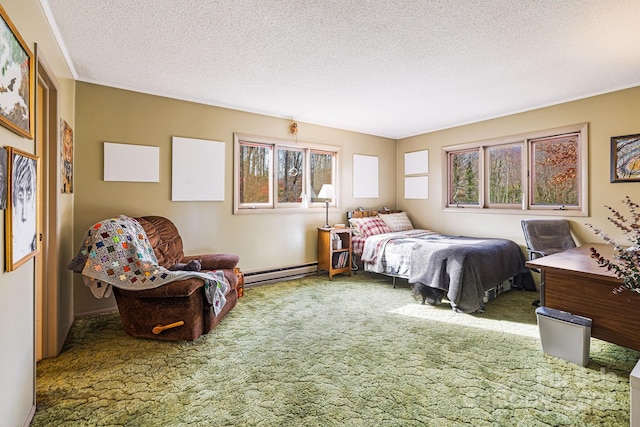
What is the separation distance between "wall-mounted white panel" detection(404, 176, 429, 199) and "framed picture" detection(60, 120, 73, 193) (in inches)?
197

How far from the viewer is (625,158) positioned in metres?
3.47

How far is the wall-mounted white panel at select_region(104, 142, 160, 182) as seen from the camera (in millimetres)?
3365

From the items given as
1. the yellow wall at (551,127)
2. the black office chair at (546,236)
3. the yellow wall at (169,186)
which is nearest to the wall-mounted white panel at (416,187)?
the yellow wall at (551,127)

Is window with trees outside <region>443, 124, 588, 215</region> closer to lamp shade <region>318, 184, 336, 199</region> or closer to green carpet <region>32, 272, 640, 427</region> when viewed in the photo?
green carpet <region>32, 272, 640, 427</region>

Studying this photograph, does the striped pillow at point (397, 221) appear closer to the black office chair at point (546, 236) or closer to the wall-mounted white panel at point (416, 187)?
the wall-mounted white panel at point (416, 187)

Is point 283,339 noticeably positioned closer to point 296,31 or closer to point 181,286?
point 181,286

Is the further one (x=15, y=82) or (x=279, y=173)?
(x=279, y=173)

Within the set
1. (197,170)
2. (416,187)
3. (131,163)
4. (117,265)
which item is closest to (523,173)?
(416,187)

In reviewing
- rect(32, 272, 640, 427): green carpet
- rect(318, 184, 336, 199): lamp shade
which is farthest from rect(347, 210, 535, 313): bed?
rect(318, 184, 336, 199): lamp shade

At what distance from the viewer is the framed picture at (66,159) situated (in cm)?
268

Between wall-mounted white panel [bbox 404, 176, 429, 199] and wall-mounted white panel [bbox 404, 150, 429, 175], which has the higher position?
wall-mounted white panel [bbox 404, 150, 429, 175]

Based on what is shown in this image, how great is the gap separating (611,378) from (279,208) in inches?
152

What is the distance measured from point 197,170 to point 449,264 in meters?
3.20

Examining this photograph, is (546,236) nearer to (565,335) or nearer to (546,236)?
(546,236)
